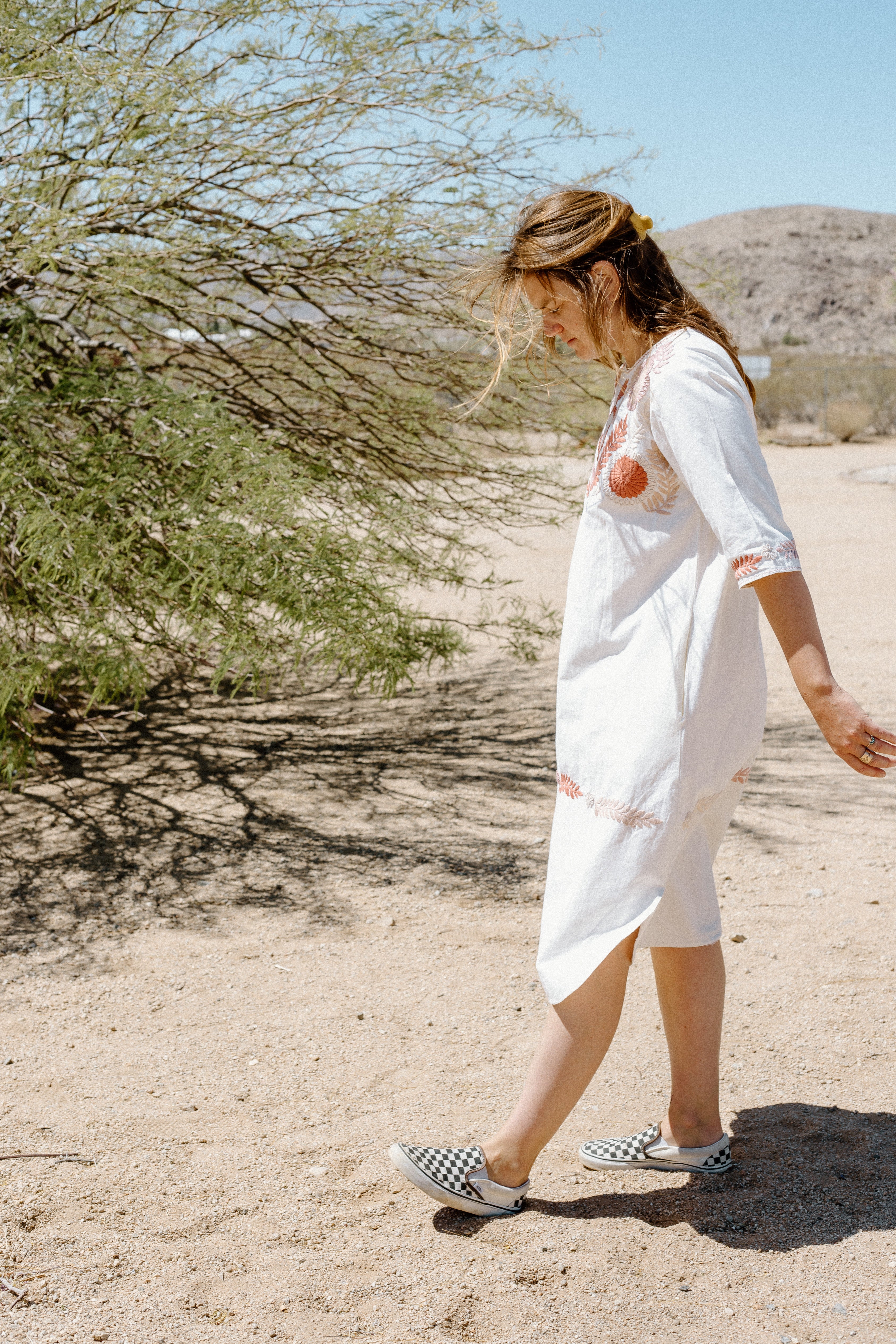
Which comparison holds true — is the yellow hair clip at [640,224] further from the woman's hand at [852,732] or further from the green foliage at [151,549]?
the green foliage at [151,549]

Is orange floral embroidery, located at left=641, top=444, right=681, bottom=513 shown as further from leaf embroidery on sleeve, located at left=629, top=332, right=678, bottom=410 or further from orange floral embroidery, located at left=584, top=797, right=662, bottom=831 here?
orange floral embroidery, located at left=584, top=797, right=662, bottom=831

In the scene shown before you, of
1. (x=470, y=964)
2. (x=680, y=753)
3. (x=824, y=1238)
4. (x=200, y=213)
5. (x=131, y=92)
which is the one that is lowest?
(x=470, y=964)

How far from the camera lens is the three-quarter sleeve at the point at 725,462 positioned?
65.5 inches

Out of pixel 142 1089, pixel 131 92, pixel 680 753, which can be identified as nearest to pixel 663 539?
pixel 680 753

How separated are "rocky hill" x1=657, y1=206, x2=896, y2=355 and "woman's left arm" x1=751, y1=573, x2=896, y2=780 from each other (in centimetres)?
5653

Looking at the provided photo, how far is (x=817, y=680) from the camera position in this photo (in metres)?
1.67

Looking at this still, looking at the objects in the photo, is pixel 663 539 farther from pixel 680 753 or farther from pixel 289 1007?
pixel 289 1007

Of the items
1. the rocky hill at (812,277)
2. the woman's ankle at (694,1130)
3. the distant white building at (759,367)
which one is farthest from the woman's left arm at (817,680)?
the rocky hill at (812,277)

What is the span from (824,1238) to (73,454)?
3.04 metres

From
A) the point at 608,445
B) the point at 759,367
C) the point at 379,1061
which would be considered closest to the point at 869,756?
the point at 608,445

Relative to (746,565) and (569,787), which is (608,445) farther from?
(569,787)

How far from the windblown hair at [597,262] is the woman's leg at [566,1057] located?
920 mm

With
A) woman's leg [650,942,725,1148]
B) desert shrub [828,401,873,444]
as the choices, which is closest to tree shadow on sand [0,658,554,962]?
woman's leg [650,942,725,1148]

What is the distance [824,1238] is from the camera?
6.49 feet
